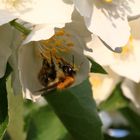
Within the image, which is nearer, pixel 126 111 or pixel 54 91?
pixel 54 91

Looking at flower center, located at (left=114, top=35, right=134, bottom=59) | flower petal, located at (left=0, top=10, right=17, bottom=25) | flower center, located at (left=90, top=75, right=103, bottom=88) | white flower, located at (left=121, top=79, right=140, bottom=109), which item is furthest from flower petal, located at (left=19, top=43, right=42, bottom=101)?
flower center, located at (left=90, top=75, right=103, bottom=88)

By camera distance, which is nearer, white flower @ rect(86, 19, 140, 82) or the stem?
the stem

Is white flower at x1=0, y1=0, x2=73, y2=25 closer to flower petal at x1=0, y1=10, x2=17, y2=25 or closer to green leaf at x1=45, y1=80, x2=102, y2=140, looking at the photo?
flower petal at x1=0, y1=10, x2=17, y2=25

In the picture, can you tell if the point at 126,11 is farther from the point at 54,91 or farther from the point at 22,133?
the point at 22,133

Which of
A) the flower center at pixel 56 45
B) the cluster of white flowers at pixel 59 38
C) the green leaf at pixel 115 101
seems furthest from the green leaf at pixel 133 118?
the flower center at pixel 56 45

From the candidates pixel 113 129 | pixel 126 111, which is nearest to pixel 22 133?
pixel 126 111

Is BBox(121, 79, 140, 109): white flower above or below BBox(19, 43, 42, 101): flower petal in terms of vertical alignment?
below

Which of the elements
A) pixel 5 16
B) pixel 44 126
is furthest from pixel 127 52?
pixel 5 16
